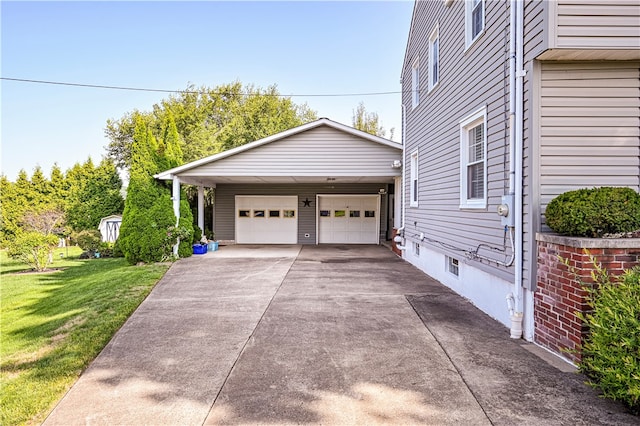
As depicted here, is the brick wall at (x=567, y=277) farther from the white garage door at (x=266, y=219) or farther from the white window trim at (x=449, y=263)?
the white garage door at (x=266, y=219)

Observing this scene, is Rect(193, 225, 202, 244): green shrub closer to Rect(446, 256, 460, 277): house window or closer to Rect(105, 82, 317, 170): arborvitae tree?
Rect(446, 256, 460, 277): house window

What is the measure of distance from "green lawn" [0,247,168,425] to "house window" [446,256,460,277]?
562 centimetres

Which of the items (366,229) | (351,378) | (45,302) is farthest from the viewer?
(366,229)

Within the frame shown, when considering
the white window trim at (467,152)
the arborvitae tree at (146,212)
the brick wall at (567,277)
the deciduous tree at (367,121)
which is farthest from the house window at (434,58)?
the deciduous tree at (367,121)

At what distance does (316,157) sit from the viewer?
11.7 meters

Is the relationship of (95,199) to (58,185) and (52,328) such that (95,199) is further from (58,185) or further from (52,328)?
(52,328)

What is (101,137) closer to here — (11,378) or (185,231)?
(185,231)

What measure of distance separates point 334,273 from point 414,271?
1940 mm

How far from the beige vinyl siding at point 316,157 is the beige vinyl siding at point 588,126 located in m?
7.55

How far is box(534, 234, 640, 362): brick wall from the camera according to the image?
3.25m

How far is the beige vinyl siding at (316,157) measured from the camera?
11.6 meters

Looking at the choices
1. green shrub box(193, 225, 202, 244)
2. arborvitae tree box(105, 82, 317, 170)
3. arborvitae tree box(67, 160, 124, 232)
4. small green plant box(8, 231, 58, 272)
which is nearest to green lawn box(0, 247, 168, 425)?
small green plant box(8, 231, 58, 272)

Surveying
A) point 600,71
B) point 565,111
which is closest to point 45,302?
point 565,111

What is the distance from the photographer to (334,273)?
8672 millimetres
